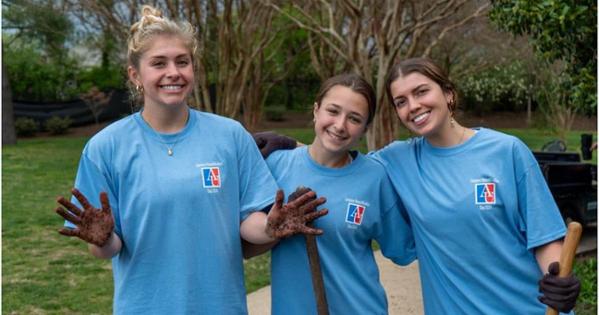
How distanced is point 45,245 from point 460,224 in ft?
20.0

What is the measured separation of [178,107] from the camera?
2.43 meters

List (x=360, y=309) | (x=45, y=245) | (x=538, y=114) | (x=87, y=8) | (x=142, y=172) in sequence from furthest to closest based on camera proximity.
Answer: (x=538, y=114) < (x=87, y=8) < (x=45, y=245) < (x=360, y=309) < (x=142, y=172)

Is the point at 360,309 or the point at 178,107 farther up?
the point at 178,107

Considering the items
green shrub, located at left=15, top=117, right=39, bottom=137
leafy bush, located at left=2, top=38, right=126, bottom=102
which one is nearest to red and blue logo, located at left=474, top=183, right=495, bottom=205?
green shrub, located at left=15, top=117, right=39, bottom=137

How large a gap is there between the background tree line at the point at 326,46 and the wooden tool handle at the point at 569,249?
1.36 m

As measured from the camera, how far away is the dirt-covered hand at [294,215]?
235 centimetres

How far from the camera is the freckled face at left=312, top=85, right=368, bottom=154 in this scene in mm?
2576

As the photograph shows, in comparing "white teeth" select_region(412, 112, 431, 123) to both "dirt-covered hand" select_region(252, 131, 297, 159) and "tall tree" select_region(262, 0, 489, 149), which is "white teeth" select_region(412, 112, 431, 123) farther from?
"tall tree" select_region(262, 0, 489, 149)

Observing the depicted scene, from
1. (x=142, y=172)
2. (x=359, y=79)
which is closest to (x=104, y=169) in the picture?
(x=142, y=172)

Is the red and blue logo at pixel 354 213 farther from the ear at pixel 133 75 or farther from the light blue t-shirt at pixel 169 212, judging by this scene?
the ear at pixel 133 75

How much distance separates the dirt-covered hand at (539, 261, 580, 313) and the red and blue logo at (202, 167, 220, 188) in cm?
105

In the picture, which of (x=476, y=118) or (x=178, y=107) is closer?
(x=178, y=107)

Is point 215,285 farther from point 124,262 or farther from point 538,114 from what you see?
point 538,114

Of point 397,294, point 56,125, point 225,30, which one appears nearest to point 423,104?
point 397,294
